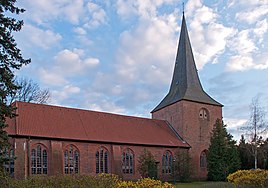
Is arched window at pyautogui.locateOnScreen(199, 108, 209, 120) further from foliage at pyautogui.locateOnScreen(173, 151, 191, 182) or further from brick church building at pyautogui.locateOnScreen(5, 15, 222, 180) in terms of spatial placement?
foliage at pyautogui.locateOnScreen(173, 151, 191, 182)

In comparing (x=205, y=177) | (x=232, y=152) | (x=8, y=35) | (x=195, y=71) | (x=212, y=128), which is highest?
(x=195, y=71)

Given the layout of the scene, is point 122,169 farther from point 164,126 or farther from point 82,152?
point 164,126

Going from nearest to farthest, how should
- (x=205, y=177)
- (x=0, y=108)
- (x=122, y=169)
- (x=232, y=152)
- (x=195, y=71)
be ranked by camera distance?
(x=0, y=108) → (x=122, y=169) → (x=232, y=152) → (x=205, y=177) → (x=195, y=71)

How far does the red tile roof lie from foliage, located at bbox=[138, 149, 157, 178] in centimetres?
193

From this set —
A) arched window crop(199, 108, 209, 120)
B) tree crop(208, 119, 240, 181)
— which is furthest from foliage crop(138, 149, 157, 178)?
arched window crop(199, 108, 209, 120)

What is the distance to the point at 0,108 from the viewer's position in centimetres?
1430

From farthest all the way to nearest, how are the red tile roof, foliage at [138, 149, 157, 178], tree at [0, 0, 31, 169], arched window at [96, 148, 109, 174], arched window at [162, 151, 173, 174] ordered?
1. arched window at [162, 151, 173, 174]
2. foliage at [138, 149, 157, 178]
3. arched window at [96, 148, 109, 174]
4. the red tile roof
5. tree at [0, 0, 31, 169]

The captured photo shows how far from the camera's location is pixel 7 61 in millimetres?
15211

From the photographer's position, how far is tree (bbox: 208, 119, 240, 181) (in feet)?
119

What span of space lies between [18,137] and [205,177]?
2208 centimetres

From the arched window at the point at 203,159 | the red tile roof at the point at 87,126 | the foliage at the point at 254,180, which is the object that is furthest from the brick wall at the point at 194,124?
the foliage at the point at 254,180

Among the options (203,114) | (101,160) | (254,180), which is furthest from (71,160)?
(254,180)

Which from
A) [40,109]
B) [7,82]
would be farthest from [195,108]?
[7,82]

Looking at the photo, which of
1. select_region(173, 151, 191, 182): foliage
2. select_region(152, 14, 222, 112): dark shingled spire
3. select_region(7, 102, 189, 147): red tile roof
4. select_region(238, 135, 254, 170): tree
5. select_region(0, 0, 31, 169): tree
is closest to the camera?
select_region(0, 0, 31, 169): tree
